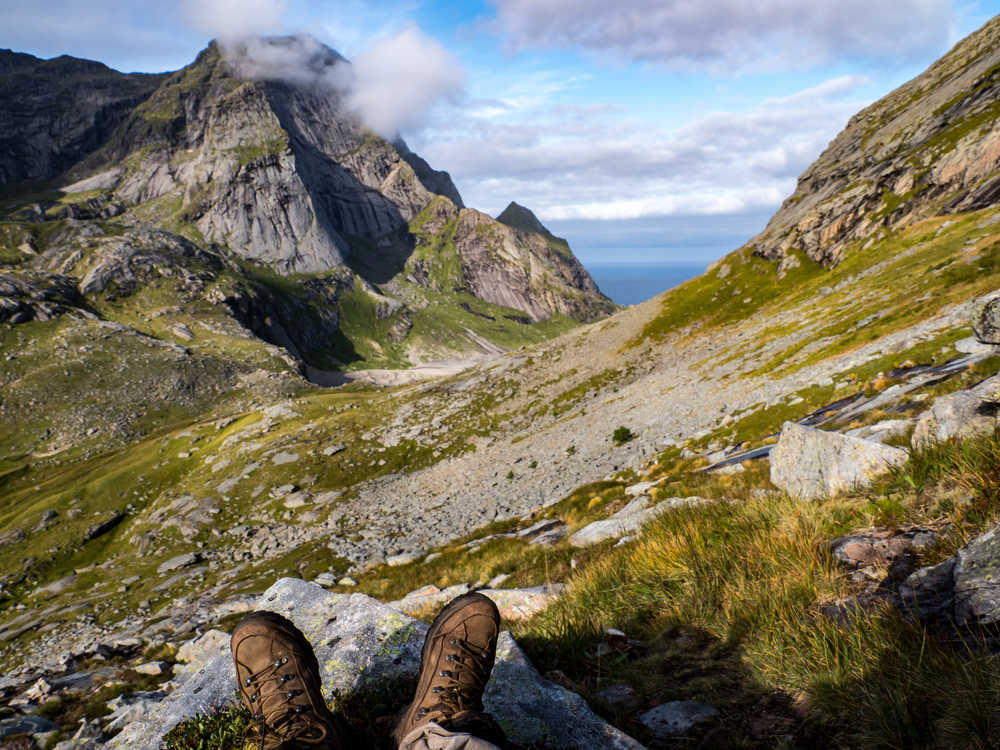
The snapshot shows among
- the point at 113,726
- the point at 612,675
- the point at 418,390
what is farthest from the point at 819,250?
the point at 113,726

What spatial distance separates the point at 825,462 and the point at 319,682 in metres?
8.24

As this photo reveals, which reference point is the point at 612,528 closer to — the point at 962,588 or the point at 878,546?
the point at 878,546

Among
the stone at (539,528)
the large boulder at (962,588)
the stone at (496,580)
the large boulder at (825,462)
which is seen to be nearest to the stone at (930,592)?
the large boulder at (962,588)

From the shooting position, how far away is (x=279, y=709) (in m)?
4.24

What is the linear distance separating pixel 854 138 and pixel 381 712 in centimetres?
10131

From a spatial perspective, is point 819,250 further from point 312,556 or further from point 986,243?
point 312,556

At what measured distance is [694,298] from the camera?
60281 mm

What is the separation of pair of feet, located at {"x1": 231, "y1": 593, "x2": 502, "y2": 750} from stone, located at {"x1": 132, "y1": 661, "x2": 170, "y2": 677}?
964cm

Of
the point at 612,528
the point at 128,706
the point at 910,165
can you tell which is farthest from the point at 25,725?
the point at 910,165

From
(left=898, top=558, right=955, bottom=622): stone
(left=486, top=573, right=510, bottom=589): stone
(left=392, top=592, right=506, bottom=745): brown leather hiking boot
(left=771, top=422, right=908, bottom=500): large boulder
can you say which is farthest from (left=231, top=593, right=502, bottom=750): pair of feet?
(left=486, top=573, right=510, bottom=589): stone

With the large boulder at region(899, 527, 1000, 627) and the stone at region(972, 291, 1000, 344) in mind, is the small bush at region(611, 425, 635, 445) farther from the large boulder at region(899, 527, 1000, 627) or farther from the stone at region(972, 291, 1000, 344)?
the large boulder at region(899, 527, 1000, 627)

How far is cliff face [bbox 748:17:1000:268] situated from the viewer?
46344 mm

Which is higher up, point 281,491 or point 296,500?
point 281,491

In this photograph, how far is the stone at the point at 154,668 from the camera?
10914 mm
